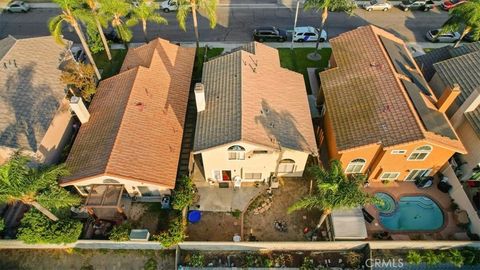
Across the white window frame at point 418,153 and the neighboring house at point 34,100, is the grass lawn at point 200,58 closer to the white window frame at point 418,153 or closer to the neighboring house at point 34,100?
the neighboring house at point 34,100

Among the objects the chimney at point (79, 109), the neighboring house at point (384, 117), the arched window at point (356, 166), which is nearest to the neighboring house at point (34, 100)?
the chimney at point (79, 109)

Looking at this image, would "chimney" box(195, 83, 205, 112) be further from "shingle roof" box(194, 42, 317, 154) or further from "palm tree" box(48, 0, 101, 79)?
"palm tree" box(48, 0, 101, 79)

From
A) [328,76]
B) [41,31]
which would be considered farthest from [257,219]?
[41,31]

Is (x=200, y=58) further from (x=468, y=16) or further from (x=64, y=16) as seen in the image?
(x=468, y=16)

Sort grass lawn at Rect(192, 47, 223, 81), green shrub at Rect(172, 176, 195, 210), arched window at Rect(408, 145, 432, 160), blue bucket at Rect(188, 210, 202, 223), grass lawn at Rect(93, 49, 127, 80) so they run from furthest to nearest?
1. grass lawn at Rect(93, 49, 127, 80)
2. grass lawn at Rect(192, 47, 223, 81)
3. blue bucket at Rect(188, 210, 202, 223)
4. green shrub at Rect(172, 176, 195, 210)
5. arched window at Rect(408, 145, 432, 160)

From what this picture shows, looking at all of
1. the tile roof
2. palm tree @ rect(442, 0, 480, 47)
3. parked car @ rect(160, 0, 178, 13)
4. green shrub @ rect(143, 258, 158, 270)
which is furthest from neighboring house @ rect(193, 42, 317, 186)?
palm tree @ rect(442, 0, 480, 47)

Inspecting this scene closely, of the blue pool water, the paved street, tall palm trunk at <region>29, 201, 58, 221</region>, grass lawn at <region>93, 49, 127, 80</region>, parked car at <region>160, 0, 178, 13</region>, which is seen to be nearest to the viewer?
tall palm trunk at <region>29, 201, 58, 221</region>

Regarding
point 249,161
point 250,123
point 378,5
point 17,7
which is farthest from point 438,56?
point 17,7
